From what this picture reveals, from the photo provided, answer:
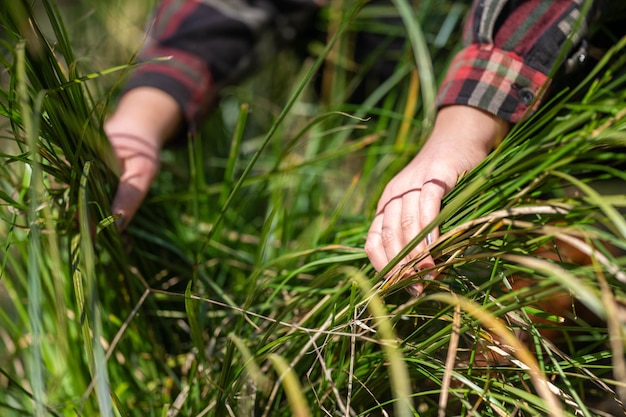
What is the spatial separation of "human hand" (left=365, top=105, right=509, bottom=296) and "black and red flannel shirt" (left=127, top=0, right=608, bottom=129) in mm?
20

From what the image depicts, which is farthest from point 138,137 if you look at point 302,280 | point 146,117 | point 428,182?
point 428,182

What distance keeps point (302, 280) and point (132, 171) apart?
209 mm

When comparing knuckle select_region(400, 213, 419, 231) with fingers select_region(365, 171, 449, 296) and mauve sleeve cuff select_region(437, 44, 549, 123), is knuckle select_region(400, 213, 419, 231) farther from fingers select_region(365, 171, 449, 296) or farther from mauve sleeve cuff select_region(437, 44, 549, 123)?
mauve sleeve cuff select_region(437, 44, 549, 123)

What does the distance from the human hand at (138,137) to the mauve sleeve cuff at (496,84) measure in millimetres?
314

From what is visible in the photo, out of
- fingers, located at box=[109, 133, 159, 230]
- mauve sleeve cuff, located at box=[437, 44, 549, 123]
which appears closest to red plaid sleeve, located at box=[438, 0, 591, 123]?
mauve sleeve cuff, located at box=[437, 44, 549, 123]

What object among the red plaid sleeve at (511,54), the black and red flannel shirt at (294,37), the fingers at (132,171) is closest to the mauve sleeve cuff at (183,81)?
the black and red flannel shirt at (294,37)

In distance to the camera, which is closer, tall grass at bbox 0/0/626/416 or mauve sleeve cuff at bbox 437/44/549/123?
tall grass at bbox 0/0/626/416

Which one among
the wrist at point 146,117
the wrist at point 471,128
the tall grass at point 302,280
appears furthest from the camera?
the wrist at point 146,117

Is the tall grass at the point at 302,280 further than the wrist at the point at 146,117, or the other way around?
the wrist at the point at 146,117

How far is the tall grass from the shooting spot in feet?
1.22

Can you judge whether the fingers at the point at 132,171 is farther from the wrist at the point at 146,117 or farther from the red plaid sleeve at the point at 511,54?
the red plaid sleeve at the point at 511,54

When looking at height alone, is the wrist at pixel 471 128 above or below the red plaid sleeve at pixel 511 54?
below

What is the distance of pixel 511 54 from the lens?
0.52 metres

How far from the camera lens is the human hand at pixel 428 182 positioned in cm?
43
